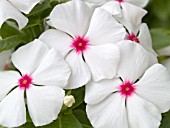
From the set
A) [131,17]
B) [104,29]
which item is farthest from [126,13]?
[104,29]

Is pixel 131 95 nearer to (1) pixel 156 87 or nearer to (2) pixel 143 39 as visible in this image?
(1) pixel 156 87

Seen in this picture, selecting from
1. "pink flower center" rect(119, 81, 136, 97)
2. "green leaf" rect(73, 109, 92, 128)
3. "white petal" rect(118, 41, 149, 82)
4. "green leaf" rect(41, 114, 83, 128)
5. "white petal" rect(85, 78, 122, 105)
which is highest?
"white petal" rect(118, 41, 149, 82)

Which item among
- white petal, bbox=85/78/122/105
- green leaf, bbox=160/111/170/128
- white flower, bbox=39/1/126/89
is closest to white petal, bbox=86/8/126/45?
white flower, bbox=39/1/126/89

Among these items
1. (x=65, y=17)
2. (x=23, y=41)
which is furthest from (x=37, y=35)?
(x=65, y=17)

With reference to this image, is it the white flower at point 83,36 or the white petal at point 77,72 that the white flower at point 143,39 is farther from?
the white petal at point 77,72

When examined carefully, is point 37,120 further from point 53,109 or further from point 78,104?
point 78,104

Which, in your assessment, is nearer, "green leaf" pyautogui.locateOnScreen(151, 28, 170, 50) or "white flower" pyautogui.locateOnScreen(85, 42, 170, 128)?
"white flower" pyautogui.locateOnScreen(85, 42, 170, 128)

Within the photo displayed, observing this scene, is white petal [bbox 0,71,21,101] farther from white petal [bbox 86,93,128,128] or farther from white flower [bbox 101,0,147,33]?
white flower [bbox 101,0,147,33]
